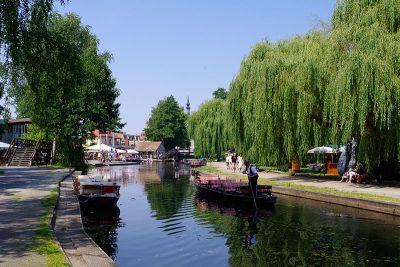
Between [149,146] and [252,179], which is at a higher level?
[149,146]

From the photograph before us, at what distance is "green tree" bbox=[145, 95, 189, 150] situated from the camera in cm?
10231

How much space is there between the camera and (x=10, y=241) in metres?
9.97

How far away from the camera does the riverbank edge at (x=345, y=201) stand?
17.9 m

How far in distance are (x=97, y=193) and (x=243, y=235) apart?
308 inches

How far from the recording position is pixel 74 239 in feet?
36.5

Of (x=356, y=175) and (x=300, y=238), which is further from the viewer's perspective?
(x=356, y=175)

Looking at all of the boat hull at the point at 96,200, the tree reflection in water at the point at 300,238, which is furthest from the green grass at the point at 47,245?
the boat hull at the point at 96,200

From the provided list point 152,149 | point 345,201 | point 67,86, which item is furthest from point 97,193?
point 152,149

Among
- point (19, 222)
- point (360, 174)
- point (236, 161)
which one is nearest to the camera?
point (19, 222)

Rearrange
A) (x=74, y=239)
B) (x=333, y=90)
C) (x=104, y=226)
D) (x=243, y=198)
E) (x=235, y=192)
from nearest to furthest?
(x=74, y=239), (x=104, y=226), (x=243, y=198), (x=235, y=192), (x=333, y=90)

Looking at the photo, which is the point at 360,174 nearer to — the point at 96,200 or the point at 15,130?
the point at 96,200

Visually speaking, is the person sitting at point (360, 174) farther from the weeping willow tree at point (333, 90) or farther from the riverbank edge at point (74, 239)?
the riverbank edge at point (74, 239)

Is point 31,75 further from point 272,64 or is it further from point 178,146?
point 178,146

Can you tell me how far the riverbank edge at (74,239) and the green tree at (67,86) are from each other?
4.17 m
